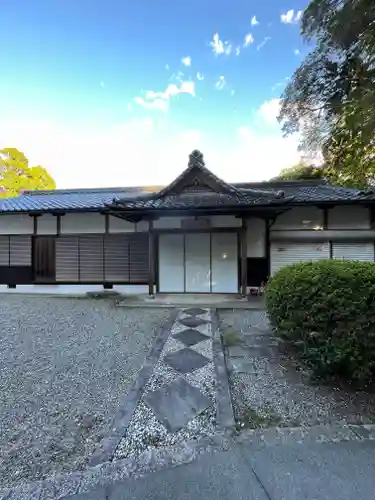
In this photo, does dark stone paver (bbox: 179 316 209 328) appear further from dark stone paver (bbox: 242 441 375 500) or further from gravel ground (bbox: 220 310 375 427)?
dark stone paver (bbox: 242 441 375 500)

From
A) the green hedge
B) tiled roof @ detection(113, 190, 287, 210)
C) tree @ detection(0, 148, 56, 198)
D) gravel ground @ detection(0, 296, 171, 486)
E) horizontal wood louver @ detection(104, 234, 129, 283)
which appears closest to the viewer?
gravel ground @ detection(0, 296, 171, 486)

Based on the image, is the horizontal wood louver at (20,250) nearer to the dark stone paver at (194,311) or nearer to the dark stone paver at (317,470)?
the dark stone paver at (194,311)

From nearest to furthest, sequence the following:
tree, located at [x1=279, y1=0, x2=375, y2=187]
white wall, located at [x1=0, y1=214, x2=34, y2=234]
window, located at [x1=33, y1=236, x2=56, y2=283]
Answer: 1. tree, located at [x1=279, y1=0, x2=375, y2=187]
2. window, located at [x1=33, y1=236, x2=56, y2=283]
3. white wall, located at [x1=0, y1=214, x2=34, y2=234]

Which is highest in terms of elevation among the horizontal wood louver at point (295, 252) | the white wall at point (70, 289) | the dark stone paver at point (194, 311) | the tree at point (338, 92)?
the tree at point (338, 92)

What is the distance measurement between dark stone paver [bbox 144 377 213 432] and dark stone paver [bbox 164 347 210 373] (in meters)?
0.38

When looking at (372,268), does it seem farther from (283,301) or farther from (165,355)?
(165,355)

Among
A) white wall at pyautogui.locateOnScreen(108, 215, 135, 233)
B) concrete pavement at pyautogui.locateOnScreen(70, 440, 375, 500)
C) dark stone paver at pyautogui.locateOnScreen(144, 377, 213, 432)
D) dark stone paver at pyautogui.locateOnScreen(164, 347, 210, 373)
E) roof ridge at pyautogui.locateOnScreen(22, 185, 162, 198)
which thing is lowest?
dark stone paver at pyautogui.locateOnScreen(144, 377, 213, 432)

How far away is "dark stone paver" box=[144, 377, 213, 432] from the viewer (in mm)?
2344

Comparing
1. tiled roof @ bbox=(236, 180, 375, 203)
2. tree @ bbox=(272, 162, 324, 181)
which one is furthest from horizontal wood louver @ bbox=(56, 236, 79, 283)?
tree @ bbox=(272, 162, 324, 181)

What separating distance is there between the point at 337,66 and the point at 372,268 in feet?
29.9

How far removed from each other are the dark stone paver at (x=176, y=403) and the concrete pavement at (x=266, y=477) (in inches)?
20.4

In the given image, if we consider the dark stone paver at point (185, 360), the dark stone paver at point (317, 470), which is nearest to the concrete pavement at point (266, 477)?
the dark stone paver at point (317, 470)

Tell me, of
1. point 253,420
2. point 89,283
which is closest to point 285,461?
point 253,420

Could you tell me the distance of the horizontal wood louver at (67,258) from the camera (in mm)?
8922
